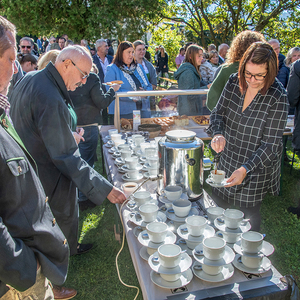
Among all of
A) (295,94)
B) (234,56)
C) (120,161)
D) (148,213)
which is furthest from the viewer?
A: (295,94)

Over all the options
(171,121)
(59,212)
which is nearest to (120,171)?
(59,212)

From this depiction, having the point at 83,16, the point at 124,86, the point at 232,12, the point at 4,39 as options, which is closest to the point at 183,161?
the point at 4,39

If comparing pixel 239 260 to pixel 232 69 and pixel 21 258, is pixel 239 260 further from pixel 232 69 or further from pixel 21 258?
pixel 232 69

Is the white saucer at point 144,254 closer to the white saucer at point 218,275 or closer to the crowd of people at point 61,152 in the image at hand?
the white saucer at point 218,275

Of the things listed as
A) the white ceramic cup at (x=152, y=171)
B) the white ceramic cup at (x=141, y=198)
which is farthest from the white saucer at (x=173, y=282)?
the white ceramic cup at (x=152, y=171)

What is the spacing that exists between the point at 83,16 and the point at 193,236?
9.21 meters

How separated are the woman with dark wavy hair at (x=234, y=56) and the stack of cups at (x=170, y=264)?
2.16 m

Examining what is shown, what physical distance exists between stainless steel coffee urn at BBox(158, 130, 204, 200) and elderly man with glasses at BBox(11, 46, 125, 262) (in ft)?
Answer: 1.19

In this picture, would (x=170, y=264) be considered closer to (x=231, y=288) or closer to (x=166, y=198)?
(x=231, y=288)

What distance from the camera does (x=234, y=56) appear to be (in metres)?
2.81

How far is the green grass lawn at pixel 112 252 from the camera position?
2.49 metres

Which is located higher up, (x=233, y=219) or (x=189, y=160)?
(x=189, y=160)

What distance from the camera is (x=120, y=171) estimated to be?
7.91 ft

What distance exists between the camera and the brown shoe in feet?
7.50
